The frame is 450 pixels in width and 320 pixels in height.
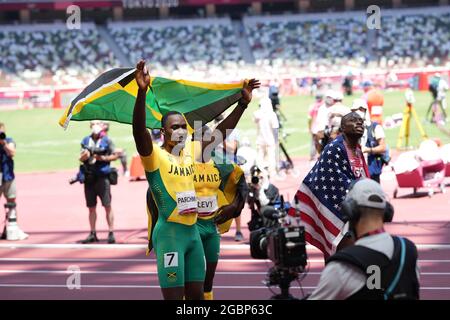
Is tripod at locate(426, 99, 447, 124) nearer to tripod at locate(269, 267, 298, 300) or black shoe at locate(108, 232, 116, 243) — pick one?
black shoe at locate(108, 232, 116, 243)

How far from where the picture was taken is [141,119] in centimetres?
722

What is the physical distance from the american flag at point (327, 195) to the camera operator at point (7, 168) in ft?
24.1

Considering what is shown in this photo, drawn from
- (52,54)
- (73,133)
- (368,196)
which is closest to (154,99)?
(368,196)

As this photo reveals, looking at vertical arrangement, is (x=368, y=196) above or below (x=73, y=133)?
above

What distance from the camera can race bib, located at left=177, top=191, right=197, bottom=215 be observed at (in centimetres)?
752

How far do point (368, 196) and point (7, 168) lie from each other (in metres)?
11.3

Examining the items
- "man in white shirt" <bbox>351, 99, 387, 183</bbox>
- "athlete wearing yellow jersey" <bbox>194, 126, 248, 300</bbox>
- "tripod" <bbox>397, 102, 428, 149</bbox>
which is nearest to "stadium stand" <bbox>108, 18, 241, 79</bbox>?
"tripod" <bbox>397, 102, 428, 149</bbox>

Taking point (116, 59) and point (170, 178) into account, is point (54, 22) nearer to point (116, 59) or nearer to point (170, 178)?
point (116, 59)

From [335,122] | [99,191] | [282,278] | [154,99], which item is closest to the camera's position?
[282,278]

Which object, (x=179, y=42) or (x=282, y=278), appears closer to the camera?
(x=282, y=278)

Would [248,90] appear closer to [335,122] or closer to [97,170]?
[335,122]

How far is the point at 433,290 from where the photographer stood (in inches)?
415
